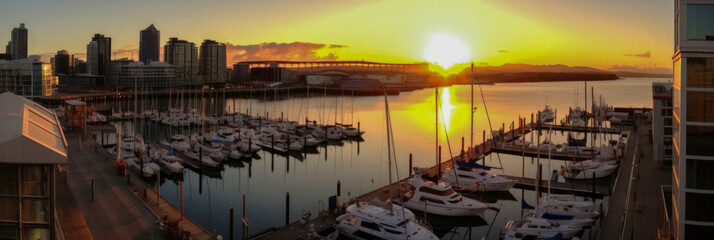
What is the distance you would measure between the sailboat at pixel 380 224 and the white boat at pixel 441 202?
2.80m

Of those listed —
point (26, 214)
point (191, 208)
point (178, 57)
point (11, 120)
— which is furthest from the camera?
point (178, 57)

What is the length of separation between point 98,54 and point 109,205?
18861cm

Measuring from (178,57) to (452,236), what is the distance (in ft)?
522

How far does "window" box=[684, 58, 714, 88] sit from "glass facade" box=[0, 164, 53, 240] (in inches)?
469

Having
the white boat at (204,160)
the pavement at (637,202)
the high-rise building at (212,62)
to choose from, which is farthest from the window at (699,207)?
the high-rise building at (212,62)

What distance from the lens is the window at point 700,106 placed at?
33.9ft

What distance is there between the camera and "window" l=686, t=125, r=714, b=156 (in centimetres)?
1032

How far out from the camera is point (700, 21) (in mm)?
10094

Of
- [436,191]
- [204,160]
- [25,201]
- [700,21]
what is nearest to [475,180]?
[436,191]

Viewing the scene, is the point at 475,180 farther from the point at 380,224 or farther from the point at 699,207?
the point at 699,207

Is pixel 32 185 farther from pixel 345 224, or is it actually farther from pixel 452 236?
pixel 452 236

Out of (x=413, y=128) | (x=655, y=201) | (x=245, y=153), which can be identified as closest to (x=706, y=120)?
(x=655, y=201)

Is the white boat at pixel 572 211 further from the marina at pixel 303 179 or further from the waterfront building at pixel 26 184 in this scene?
the waterfront building at pixel 26 184

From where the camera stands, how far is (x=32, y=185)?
7.34 meters
